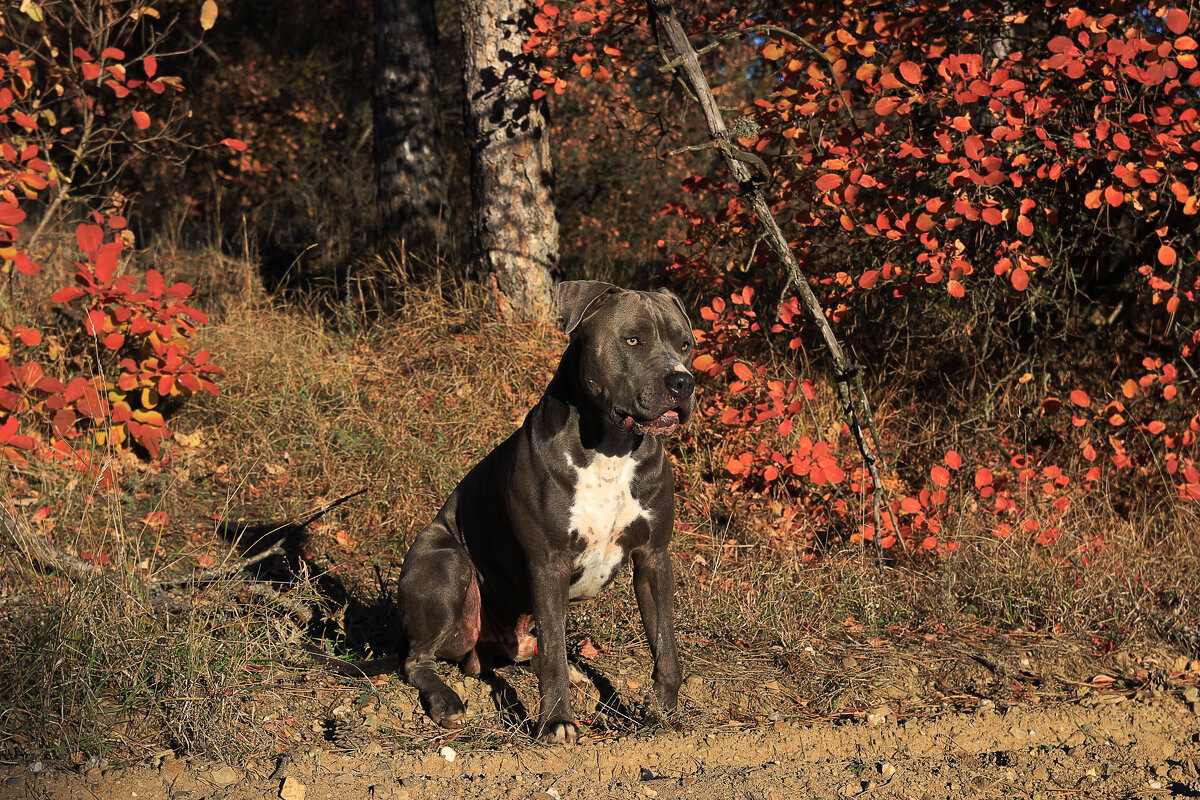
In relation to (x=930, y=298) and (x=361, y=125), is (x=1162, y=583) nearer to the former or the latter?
(x=930, y=298)

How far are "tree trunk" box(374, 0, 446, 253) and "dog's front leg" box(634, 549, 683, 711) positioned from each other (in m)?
5.34

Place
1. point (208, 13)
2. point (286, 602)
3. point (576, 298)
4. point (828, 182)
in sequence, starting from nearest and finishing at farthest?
point (576, 298), point (286, 602), point (828, 182), point (208, 13)

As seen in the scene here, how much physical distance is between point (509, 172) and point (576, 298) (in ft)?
11.5

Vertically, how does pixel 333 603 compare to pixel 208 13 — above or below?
below

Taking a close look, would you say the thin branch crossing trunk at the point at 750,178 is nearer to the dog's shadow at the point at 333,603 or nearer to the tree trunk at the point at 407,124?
the dog's shadow at the point at 333,603

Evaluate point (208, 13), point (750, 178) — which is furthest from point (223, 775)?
point (208, 13)

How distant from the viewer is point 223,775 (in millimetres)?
3102

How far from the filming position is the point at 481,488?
3824mm

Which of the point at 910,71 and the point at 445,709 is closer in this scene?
the point at 445,709

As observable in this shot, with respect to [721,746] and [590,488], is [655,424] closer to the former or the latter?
[590,488]

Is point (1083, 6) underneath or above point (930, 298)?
above

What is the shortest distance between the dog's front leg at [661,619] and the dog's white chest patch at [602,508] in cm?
13

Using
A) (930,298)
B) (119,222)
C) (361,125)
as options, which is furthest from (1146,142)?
(361,125)

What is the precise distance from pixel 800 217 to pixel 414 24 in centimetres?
459
